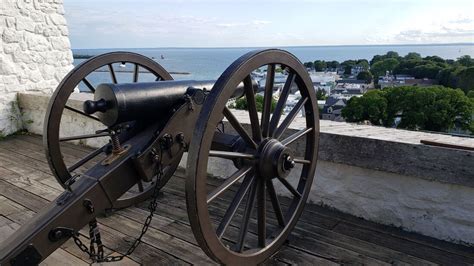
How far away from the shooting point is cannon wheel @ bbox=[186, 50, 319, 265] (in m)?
1.42

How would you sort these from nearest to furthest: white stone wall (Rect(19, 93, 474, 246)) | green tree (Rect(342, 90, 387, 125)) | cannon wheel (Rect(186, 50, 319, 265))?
cannon wheel (Rect(186, 50, 319, 265)) → white stone wall (Rect(19, 93, 474, 246)) → green tree (Rect(342, 90, 387, 125))

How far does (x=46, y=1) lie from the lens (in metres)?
4.99

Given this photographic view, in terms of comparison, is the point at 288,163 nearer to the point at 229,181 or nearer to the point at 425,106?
the point at 229,181

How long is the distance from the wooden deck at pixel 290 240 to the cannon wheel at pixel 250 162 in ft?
0.61

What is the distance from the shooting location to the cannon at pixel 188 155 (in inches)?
56.4

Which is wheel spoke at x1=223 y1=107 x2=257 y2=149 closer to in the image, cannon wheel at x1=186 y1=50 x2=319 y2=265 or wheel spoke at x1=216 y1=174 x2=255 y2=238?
cannon wheel at x1=186 y1=50 x2=319 y2=265

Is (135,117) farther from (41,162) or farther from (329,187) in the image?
(41,162)

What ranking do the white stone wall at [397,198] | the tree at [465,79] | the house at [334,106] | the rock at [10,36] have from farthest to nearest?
1. the tree at [465,79]
2. the house at [334,106]
3. the rock at [10,36]
4. the white stone wall at [397,198]

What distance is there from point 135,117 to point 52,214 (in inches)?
20.8

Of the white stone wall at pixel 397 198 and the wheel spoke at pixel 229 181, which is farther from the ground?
the wheel spoke at pixel 229 181

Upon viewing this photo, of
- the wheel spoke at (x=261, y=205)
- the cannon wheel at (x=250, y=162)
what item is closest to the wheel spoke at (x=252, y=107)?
the cannon wheel at (x=250, y=162)

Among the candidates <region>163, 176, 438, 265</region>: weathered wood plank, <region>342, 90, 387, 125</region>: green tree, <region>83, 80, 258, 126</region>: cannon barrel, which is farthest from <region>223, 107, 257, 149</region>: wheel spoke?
<region>342, 90, 387, 125</region>: green tree

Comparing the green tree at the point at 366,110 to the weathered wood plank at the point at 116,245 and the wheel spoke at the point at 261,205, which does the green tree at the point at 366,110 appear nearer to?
the weathered wood plank at the point at 116,245

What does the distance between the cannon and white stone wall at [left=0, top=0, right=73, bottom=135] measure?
10.1ft
